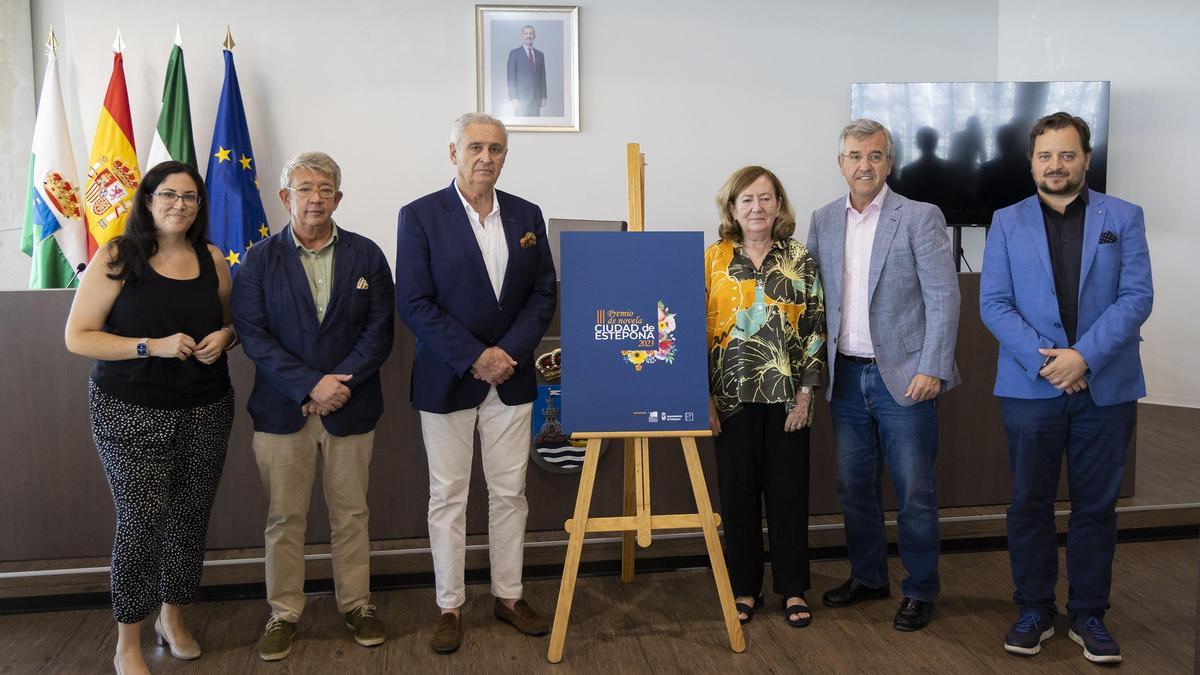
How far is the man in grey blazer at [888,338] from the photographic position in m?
2.78

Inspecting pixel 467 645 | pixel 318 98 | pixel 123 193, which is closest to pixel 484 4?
pixel 318 98

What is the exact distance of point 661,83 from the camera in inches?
216

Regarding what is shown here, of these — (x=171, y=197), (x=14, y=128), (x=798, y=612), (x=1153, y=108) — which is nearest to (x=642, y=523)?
(x=798, y=612)

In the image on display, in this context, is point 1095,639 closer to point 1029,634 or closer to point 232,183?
point 1029,634

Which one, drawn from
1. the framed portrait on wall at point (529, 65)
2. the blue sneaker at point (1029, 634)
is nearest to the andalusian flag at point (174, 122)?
the framed portrait on wall at point (529, 65)

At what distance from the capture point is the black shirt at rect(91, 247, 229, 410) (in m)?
2.50

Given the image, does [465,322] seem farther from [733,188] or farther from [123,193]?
[123,193]

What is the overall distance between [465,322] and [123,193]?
10.2 feet

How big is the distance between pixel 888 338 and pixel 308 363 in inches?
69.2

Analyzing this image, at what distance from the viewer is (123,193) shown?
4.85 m

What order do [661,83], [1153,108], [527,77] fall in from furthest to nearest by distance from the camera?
1. [1153,108]
2. [661,83]
3. [527,77]

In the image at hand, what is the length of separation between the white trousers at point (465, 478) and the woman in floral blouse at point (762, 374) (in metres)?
0.63

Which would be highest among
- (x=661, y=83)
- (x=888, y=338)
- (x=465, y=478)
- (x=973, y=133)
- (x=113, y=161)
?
(x=661, y=83)

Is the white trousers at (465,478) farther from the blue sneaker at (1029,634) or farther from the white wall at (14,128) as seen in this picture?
the white wall at (14,128)
